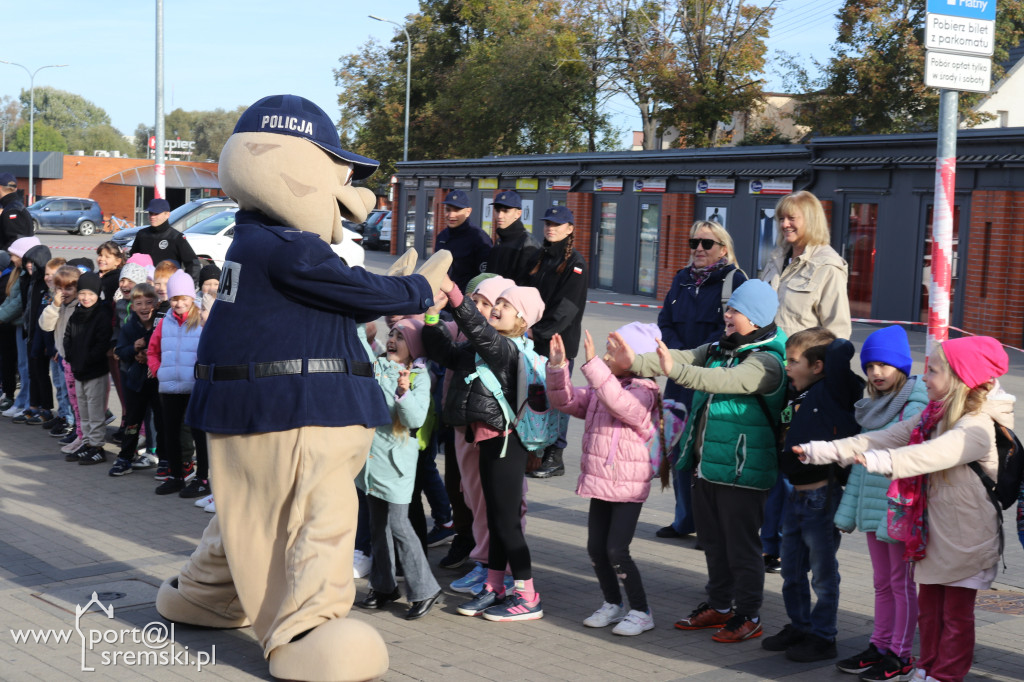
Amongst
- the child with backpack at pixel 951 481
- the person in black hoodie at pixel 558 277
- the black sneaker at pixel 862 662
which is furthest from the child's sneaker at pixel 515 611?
the person in black hoodie at pixel 558 277

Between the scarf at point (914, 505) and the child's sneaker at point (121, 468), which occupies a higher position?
the scarf at point (914, 505)

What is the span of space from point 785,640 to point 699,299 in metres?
2.40

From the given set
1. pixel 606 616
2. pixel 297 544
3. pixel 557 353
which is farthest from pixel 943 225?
pixel 297 544

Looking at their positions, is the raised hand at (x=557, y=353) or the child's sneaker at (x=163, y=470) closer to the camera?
the raised hand at (x=557, y=353)

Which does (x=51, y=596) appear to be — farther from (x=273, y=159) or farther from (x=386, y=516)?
(x=273, y=159)

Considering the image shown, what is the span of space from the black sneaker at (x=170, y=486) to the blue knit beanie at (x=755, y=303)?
4.55m

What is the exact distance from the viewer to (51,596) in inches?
223

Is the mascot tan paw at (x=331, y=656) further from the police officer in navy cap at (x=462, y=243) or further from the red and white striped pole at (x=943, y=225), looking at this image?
the police officer in navy cap at (x=462, y=243)

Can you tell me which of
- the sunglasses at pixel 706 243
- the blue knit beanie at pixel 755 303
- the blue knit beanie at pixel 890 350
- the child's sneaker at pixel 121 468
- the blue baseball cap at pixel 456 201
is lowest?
the child's sneaker at pixel 121 468

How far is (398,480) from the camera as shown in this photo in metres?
5.59

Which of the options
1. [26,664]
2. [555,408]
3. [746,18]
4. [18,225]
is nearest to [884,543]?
[555,408]

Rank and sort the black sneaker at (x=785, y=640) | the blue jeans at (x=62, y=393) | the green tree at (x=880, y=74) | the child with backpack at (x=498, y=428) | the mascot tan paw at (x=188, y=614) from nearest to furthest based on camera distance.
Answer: the black sneaker at (x=785, y=640) < the mascot tan paw at (x=188, y=614) < the child with backpack at (x=498, y=428) < the blue jeans at (x=62, y=393) < the green tree at (x=880, y=74)

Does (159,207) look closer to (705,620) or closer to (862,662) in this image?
(705,620)

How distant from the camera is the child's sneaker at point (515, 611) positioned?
5523 millimetres
